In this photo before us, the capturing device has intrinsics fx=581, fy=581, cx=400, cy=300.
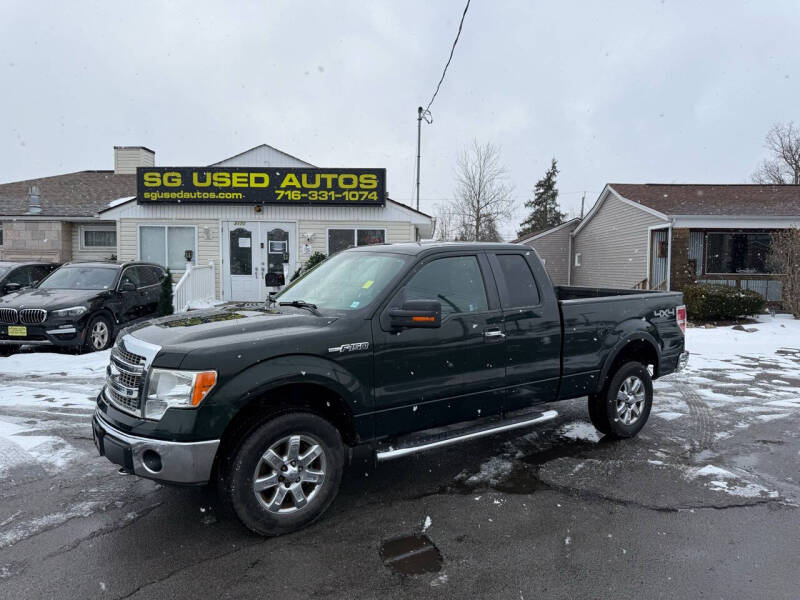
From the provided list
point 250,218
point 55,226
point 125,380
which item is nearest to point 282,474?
point 125,380

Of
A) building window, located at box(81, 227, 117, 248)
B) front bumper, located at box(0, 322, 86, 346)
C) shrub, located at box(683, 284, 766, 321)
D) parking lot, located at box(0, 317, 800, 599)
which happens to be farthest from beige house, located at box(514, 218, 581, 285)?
parking lot, located at box(0, 317, 800, 599)

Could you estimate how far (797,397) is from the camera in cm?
730

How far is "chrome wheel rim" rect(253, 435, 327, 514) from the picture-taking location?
3479 mm

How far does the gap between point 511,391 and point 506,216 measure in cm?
3443

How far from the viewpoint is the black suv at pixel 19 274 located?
1117cm

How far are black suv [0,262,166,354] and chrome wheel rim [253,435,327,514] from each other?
733cm

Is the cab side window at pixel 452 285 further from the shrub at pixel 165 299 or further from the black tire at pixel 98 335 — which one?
the shrub at pixel 165 299

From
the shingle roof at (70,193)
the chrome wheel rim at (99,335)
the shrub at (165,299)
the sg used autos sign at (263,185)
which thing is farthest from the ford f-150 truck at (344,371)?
the shingle roof at (70,193)

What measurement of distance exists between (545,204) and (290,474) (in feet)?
181

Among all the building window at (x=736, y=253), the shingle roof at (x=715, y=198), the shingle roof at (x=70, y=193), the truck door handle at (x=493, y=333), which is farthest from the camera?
the building window at (x=736, y=253)

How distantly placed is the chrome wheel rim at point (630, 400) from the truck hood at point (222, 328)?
3.07 m

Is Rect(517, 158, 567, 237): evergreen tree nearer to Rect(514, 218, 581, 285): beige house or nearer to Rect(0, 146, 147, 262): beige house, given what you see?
Rect(514, 218, 581, 285): beige house

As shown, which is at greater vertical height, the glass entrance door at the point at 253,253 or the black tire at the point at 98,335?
the glass entrance door at the point at 253,253

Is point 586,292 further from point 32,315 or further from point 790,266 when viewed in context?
point 790,266
